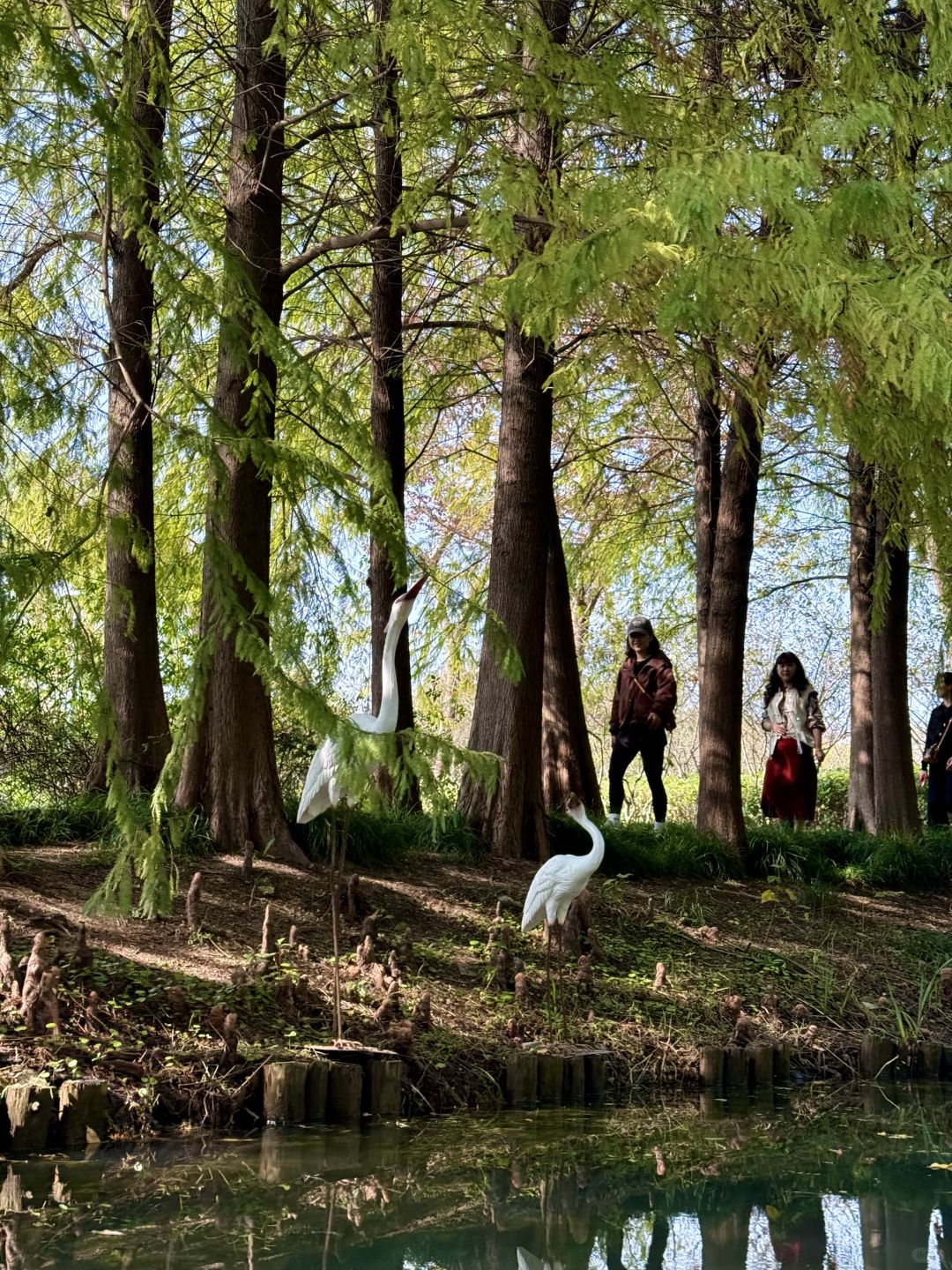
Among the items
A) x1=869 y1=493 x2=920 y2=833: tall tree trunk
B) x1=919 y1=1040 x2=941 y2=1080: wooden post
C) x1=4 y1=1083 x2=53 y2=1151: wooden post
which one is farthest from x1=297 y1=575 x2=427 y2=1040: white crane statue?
x1=869 y1=493 x2=920 y2=833: tall tree trunk

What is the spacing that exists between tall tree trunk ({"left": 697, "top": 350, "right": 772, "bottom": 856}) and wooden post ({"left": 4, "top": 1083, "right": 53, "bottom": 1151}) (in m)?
6.46

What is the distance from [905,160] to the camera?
8.02 m

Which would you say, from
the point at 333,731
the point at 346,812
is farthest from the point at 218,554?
the point at 346,812

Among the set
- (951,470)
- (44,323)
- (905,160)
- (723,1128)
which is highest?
(905,160)

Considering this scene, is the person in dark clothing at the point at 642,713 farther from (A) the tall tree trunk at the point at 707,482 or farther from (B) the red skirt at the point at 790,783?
(B) the red skirt at the point at 790,783

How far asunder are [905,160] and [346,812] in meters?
4.84

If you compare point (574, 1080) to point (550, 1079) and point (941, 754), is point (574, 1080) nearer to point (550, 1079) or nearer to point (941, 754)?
point (550, 1079)

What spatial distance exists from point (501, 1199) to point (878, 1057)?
10.9 feet

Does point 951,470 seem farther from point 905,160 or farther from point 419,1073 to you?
point 419,1073

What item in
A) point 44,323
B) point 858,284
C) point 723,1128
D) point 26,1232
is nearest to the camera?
point 26,1232

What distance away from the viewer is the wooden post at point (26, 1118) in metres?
5.37

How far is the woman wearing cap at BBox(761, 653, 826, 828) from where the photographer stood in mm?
11602

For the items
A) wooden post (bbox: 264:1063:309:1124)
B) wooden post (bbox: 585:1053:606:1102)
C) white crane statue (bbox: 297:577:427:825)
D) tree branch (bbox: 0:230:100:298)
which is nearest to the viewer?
wooden post (bbox: 264:1063:309:1124)

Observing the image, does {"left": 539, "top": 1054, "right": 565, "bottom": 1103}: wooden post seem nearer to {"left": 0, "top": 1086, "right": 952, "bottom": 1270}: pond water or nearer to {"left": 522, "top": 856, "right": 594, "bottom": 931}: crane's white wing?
{"left": 0, "top": 1086, "right": 952, "bottom": 1270}: pond water
